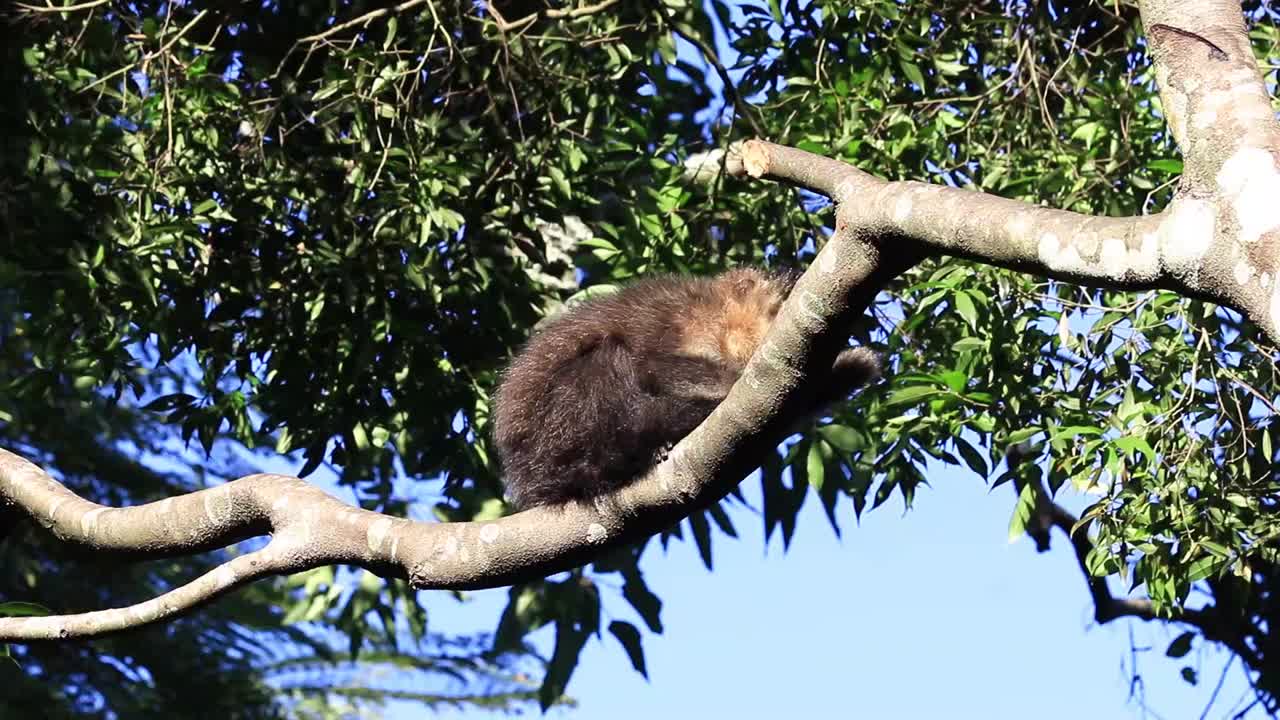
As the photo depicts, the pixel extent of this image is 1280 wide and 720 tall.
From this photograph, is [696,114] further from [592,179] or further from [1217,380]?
[1217,380]

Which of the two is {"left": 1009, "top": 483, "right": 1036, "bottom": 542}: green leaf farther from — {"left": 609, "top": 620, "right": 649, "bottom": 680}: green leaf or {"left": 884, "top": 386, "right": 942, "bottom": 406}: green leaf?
{"left": 609, "top": 620, "right": 649, "bottom": 680}: green leaf

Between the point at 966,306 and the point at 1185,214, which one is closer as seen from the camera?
the point at 1185,214

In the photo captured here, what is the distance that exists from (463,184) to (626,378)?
1082 mm

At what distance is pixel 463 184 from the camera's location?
15.2 ft

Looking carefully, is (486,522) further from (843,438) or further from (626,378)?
Answer: (843,438)

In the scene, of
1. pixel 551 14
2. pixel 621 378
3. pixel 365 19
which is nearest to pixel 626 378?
pixel 621 378

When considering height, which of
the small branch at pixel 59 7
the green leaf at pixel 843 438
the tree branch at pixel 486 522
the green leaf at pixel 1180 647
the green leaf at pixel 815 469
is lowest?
the green leaf at pixel 1180 647

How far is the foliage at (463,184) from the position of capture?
434 centimetres

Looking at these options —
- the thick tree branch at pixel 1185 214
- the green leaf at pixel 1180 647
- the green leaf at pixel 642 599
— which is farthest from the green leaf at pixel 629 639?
the thick tree branch at pixel 1185 214

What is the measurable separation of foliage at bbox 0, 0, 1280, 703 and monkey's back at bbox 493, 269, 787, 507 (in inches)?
17.1

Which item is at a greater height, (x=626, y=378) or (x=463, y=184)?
(x=463, y=184)

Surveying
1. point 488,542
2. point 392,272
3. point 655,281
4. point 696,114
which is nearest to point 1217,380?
point 655,281

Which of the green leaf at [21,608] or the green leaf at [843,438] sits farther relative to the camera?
the green leaf at [843,438]

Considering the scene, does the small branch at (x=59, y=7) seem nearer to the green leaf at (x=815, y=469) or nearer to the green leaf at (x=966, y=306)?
the green leaf at (x=815, y=469)
